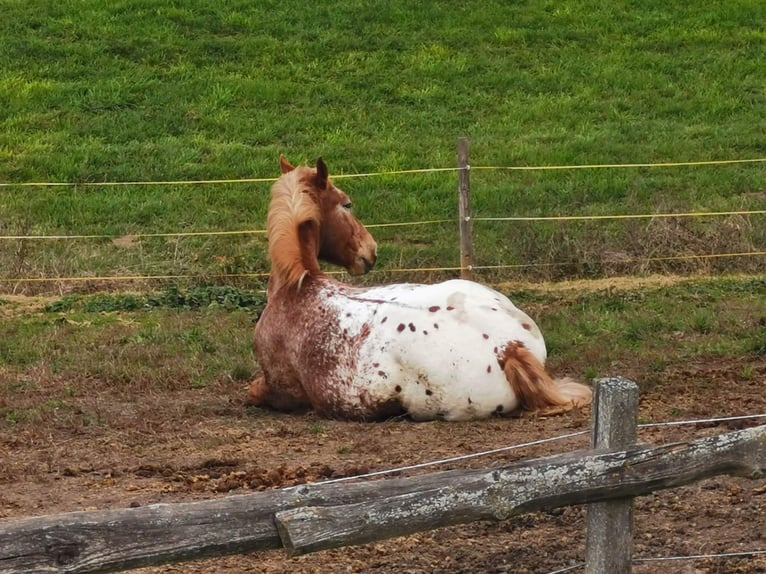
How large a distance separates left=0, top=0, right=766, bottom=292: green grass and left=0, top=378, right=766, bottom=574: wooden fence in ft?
26.3

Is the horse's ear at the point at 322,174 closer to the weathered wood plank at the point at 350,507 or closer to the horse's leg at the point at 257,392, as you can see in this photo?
the horse's leg at the point at 257,392

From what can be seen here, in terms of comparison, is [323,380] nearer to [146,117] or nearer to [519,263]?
[519,263]

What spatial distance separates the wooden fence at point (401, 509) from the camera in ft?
11.2

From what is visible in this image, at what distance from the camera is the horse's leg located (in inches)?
316

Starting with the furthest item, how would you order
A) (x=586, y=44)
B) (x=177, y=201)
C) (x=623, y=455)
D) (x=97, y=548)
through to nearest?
(x=586, y=44) → (x=177, y=201) → (x=623, y=455) → (x=97, y=548)

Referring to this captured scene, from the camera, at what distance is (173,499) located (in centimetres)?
578

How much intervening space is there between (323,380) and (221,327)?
2.83m

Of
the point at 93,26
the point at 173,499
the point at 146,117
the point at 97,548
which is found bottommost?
the point at 173,499

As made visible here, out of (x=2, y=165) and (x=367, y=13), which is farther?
(x=367, y=13)

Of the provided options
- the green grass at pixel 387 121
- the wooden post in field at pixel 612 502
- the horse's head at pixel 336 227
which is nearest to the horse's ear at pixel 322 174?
the horse's head at pixel 336 227

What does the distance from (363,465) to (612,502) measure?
2.34 meters

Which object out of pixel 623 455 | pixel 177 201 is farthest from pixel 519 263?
pixel 623 455

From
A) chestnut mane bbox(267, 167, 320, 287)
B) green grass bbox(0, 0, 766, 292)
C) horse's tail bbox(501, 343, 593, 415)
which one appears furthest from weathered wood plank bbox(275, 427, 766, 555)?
green grass bbox(0, 0, 766, 292)

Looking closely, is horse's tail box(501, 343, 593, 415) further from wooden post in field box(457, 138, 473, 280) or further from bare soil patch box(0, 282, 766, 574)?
wooden post in field box(457, 138, 473, 280)
